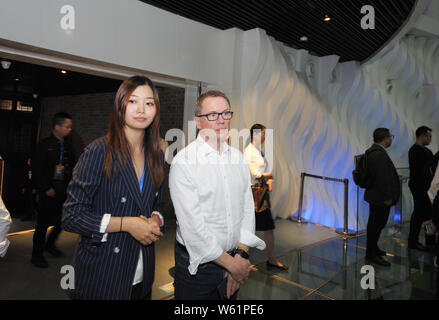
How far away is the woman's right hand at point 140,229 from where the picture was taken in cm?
115

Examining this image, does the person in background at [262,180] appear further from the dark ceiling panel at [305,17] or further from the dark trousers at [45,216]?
the dark trousers at [45,216]

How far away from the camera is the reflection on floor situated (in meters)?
2.64

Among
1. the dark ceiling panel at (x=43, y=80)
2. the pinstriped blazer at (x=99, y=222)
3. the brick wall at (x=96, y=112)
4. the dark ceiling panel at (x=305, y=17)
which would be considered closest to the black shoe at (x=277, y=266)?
the pinstriped blazer at (x=99, y=222)

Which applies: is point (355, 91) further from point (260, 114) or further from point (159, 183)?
point (159, 183)

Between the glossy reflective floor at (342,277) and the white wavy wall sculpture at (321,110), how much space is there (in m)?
1.37

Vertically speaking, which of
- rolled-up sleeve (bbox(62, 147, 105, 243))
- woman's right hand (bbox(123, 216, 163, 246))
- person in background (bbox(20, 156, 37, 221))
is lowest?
person in background (bbox(20, 156, 37, 221))

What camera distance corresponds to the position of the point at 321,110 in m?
5.69

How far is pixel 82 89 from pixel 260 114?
189 inches

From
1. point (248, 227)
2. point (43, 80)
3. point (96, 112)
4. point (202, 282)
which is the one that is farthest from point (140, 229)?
point (96, 112)

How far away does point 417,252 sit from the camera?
397 centimetres

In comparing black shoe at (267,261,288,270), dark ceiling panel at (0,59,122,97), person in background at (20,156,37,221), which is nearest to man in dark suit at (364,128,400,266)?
black shoe at (267,261,288,270)

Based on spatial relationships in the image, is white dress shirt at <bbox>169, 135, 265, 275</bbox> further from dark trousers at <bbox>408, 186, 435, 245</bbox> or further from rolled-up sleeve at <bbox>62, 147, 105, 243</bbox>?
dark trousers at <bbox>408, 186, 435, 245</bbox>

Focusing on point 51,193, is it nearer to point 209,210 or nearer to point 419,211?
point 209,210

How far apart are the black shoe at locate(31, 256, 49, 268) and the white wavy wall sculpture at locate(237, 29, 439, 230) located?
3.03 m
